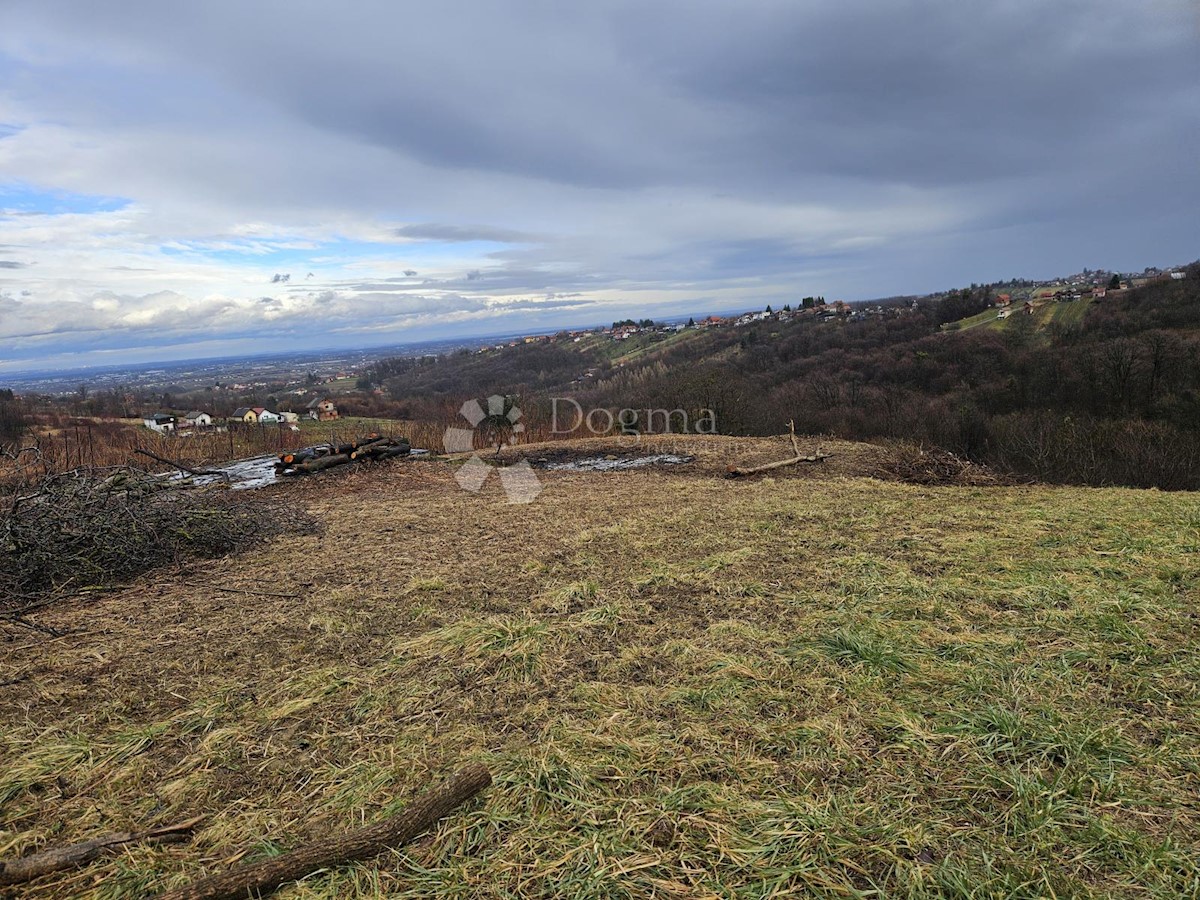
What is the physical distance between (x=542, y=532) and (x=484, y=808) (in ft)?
11.5

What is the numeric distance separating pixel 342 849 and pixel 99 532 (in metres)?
3.98

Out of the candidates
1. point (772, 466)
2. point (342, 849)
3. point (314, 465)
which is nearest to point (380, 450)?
point (314, 465)

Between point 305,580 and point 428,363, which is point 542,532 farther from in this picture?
point 428,363

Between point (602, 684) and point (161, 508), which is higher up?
point (161, 508)

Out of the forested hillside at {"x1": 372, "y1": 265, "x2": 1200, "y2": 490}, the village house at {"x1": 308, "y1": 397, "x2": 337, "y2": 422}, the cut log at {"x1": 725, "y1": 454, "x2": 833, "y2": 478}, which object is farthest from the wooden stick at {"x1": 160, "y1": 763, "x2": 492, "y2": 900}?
the village house at {"x1": 308, "y1": 397, "x2": 337, "y2": 422}

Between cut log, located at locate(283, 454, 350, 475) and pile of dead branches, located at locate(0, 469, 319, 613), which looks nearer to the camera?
pile of dead branches, located at locate(0, 469, 319, 613)

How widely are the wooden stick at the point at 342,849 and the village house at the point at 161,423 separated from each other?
1550 cm

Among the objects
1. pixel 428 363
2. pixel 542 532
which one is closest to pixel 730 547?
pixel 542 532

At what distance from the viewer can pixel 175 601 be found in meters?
3.71

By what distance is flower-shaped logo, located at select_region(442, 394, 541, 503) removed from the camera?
7855 mm

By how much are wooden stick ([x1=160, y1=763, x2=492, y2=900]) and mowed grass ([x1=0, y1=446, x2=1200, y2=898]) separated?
47mm

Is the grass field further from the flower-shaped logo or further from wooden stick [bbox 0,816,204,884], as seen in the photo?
wooden stick [bbox 0,816,204,884]

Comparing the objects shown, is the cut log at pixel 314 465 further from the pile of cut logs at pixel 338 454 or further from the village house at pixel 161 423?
the village house at pixel 161 423

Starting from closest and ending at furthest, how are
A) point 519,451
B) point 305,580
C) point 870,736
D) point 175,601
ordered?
point 870,736 → point 175,601 → point 305,580 → point 519,451
